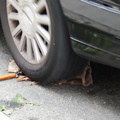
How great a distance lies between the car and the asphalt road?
16cm

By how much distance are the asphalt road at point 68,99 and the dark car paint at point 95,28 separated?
0.50 metres

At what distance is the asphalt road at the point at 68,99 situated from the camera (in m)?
2.74

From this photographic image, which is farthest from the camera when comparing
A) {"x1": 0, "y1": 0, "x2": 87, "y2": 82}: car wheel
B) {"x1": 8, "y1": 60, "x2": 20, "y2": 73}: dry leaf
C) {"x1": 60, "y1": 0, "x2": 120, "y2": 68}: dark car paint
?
{"x1": 8, "y1": 60, "x2": 20, "y2": 73}: dry leaf

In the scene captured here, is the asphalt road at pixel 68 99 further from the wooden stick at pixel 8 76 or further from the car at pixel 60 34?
the car at pixel 60 34

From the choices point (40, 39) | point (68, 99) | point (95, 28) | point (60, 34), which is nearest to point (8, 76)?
point (40, 39)

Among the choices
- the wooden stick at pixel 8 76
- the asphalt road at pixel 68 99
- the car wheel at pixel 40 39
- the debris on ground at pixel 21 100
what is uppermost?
the car wheel at pixel 40 39

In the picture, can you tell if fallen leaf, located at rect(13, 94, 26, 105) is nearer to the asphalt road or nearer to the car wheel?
the asphalt road

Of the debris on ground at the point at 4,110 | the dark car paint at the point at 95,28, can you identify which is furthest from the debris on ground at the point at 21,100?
the dark car paint at the point at 95,28

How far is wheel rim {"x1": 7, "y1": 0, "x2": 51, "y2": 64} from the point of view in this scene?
291 centimetres

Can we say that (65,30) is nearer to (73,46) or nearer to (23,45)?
(73,46)

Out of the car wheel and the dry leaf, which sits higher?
the car wheel

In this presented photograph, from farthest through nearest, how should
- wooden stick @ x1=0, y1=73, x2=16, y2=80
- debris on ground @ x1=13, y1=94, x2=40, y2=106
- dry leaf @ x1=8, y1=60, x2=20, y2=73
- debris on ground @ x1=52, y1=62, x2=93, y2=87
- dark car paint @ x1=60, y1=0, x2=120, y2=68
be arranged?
dry leaf @ x1=8, y1=60, x2=20, y2=73 → wooden stick @ x1=0, y1=73, x2=16, y2=80 → debris on ground @ x1=52, y1=62, x2=93, y2=87 → debris on ground @ x1=13, y1=94, x2=40, y2=106 → dark car paint @ x1=60, y1=0, x2=120, y2=68

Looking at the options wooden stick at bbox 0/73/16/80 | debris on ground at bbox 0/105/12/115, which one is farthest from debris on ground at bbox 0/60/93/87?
debris on ground at bbox 0/105/12/115

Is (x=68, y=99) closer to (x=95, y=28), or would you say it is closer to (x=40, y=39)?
(x=40, y=39)
